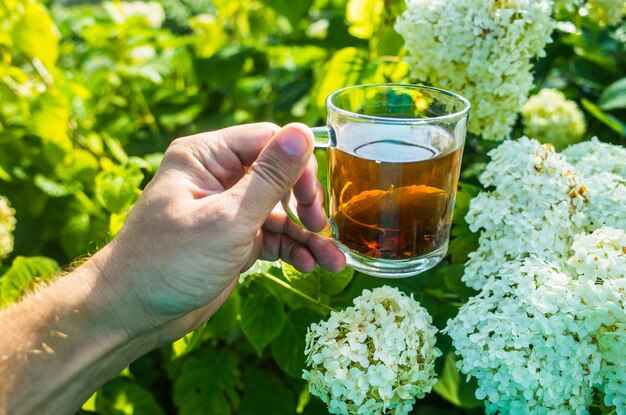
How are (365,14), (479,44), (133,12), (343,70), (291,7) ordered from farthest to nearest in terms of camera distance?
1. (133,12)
2. (291,7)
3. (365,14)
4. (343,70)
5. (479,44)

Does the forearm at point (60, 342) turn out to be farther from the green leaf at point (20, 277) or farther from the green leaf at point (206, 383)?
the green leaf at point (206, 383)

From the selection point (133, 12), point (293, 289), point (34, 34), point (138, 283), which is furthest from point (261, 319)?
point (133, 12)

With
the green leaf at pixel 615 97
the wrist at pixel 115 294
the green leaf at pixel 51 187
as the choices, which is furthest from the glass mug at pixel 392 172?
the green leaf at pixel 51 187

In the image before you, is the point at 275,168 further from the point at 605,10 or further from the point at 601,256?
the point at 605,10

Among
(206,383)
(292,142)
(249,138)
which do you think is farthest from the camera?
(206,383)

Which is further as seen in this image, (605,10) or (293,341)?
(605,10)
